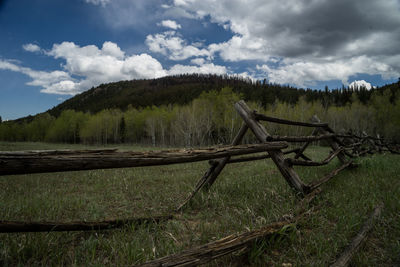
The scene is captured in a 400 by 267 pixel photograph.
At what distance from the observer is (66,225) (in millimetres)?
2264

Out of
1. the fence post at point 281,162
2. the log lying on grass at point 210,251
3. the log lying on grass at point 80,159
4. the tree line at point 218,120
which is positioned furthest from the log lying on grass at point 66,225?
the tree line at point 218,120

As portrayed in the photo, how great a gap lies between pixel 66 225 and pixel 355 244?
311 centimetres

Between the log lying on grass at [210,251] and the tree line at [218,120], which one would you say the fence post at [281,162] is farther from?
the tree line at [218,120]

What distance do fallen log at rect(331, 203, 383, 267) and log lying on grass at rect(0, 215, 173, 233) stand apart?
7.02ft

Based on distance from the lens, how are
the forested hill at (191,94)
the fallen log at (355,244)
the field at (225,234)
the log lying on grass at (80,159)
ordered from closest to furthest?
1. the log lying on grass at (80,159)
2. the fallen log at (355,244)
3. the field at (225,234)
4. the forested hill at (191,94)

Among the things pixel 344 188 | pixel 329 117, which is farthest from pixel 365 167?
→ pixel 329 117

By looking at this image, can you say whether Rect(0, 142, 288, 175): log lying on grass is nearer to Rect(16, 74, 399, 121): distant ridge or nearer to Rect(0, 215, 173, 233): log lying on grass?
Rect(0, 215, 173, 233): log lying on grass

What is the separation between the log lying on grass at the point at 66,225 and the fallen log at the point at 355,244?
7.02 feet

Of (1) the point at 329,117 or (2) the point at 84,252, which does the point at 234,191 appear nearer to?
(2) the point at 84,252

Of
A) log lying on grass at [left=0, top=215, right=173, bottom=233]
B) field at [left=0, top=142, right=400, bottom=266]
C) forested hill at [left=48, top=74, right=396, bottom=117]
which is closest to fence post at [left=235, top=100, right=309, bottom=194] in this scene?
field at [left=0, top=142, right=400, bottom=266]

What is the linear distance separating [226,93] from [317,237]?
37173 mm

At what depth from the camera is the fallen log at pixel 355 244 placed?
162cm

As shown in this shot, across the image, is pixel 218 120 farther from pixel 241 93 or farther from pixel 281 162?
pixel 281 162

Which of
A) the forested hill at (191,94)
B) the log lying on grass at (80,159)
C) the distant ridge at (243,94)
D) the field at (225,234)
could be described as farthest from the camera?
the forested hill at (191,94)
